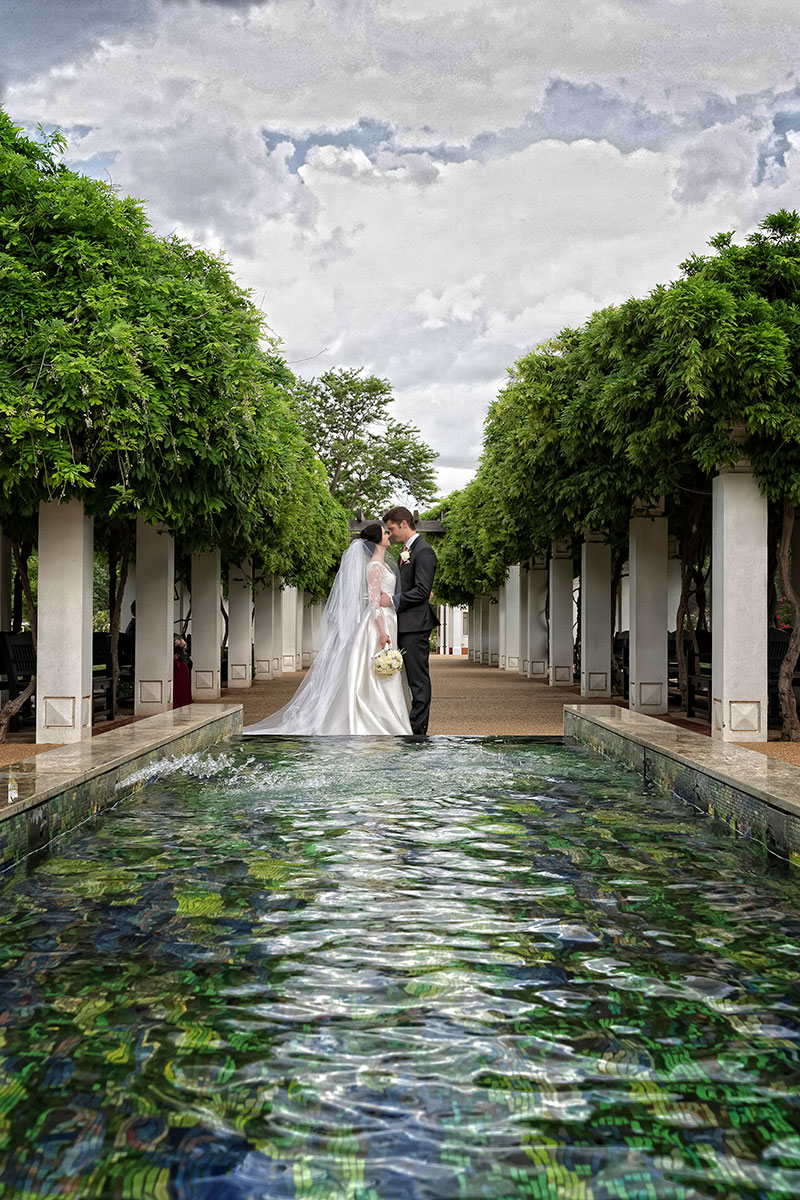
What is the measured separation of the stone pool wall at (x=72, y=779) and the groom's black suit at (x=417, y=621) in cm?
221

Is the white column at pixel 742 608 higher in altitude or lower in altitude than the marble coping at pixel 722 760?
higher

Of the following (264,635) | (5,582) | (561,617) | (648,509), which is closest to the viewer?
(648,509)

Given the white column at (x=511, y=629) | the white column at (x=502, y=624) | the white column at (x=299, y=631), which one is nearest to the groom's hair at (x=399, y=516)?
the white column at (x=511, y=629)

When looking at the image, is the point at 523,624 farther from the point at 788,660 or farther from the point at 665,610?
the point at 788,660

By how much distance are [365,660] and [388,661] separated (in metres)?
0.42

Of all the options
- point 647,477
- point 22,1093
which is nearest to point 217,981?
point 22,1093

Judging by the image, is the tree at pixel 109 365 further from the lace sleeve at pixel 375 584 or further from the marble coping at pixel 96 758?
the marble coping at pixel 96 758

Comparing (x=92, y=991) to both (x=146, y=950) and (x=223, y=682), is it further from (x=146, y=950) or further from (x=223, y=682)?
(x=223, y=682)

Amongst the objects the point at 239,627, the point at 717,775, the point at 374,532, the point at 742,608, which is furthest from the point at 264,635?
the point at 717,775

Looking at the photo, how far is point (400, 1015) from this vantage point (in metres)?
2.89

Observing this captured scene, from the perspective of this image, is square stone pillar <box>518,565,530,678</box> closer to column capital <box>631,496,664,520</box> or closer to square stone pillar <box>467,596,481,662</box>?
column capital <box>631,496,664,520</box>

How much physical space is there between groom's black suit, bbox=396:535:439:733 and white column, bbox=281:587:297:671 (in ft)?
79.4

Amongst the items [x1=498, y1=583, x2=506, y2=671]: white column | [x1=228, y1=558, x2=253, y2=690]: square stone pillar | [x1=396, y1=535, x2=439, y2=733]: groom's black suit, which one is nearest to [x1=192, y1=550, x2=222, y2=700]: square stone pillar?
[x1=228, y1=558, x2=253, y2=690]: square stone pillar

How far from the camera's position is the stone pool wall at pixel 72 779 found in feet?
15.4
